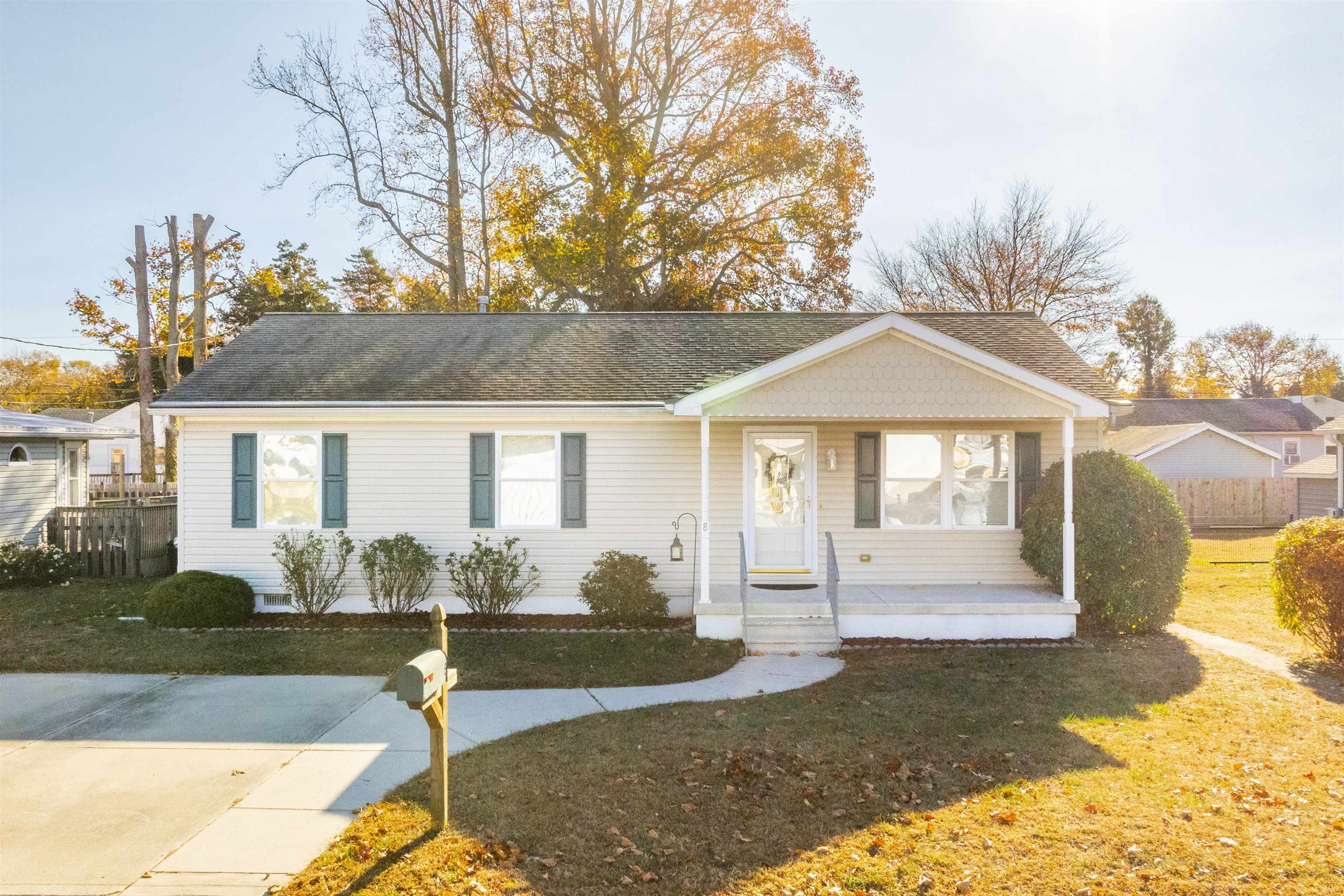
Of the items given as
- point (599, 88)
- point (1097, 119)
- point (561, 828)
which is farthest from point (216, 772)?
point (599, 88)

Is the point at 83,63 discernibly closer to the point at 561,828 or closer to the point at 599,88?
the point at 599,88

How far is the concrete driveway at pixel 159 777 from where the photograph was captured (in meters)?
3.98

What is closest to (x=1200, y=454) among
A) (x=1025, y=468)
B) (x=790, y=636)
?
(x=1025, y=468)

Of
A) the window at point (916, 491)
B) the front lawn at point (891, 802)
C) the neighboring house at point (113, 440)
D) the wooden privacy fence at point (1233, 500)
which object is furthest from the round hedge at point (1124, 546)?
the neighboring house at point (113, 440)

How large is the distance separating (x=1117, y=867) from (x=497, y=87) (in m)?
25.6

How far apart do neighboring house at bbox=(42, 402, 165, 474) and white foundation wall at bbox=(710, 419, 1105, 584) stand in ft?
120

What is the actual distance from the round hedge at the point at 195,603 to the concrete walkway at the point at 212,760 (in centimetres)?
190

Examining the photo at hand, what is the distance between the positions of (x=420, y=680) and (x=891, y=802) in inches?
120

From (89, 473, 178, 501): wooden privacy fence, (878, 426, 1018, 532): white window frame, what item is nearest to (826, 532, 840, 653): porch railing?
(878, 426, 1018, 532): white window frame

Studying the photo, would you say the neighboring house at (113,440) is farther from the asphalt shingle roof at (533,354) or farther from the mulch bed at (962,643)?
the mulch bed at (962,643)

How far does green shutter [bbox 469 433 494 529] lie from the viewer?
34.7 feet

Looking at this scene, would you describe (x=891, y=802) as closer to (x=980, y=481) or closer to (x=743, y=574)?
(x=743, y=574)

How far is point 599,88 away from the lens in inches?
930

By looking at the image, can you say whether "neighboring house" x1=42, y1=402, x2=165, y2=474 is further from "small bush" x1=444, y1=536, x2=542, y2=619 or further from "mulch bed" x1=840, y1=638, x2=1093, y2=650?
"mulch bed" x1=840, y1=638, x2=1093, y2=650
